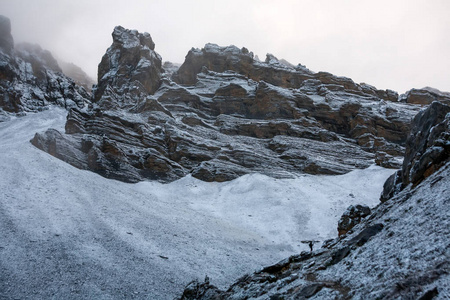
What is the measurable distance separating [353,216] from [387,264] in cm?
1618

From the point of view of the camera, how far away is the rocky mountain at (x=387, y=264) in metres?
8.10

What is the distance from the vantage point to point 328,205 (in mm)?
33875

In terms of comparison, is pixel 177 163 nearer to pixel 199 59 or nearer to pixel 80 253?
pixel 80 253

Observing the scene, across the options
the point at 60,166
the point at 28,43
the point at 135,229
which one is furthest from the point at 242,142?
the point at 28,43

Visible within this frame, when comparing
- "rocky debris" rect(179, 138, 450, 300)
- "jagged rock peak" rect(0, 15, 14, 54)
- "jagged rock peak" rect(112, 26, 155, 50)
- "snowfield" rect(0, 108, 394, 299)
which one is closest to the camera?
"rocky debris" rect(179, 138, 450, 300)

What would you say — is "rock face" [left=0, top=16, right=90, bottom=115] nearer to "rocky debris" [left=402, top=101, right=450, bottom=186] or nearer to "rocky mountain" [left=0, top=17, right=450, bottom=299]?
"rocky mountain" [left=0, top=17, right=450, bottom=299]

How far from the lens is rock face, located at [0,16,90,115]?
286ft

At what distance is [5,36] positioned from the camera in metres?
102

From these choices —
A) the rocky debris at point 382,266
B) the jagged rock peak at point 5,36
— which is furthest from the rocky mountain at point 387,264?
the jagged rock peak at point 5,36

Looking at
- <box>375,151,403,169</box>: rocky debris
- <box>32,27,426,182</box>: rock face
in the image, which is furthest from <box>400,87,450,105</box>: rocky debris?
<box>375,151,403,169</box>: rocky debris

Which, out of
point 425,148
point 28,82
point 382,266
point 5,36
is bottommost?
point 28,82

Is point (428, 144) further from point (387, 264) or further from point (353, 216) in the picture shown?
point (387, 264)

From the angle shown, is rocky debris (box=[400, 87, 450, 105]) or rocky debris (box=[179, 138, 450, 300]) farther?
rocky debris (box=[400, 87, 450, 105])

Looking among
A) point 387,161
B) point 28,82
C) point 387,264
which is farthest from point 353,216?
point 28,82
